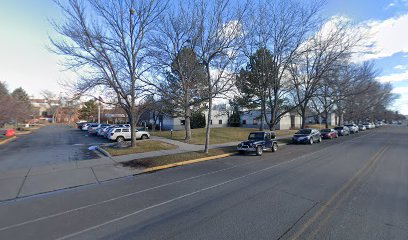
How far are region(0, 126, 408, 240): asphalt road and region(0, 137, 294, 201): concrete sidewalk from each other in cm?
78

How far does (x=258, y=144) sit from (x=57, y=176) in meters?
11.0

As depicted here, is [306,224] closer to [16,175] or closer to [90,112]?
[16,175]

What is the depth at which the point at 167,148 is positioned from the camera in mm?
15984

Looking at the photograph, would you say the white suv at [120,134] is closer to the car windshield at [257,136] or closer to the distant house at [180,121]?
the car windshield at [257,136]

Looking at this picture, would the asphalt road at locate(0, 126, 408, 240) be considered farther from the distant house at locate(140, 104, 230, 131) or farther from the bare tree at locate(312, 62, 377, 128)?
the distant house at locate(140, 104, 230, 131)

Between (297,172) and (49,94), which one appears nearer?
(297,172)

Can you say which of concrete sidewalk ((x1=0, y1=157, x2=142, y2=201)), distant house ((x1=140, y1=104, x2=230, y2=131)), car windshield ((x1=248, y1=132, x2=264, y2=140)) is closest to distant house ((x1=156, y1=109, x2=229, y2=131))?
distant house ((x1=140, y1=104, x2=230, y2=131))

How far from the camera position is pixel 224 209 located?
5.35 meters

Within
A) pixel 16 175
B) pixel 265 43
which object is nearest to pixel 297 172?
pixel 16 175

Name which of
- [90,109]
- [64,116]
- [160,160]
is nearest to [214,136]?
[160,160]

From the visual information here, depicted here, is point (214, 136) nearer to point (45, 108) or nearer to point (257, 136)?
point (257, 136)

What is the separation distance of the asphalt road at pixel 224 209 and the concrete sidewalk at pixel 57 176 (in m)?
0.78

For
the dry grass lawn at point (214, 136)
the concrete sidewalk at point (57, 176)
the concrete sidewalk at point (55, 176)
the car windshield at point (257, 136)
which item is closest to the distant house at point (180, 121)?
the dry grass lawn at point (214, 136)

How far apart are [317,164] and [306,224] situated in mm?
7303
